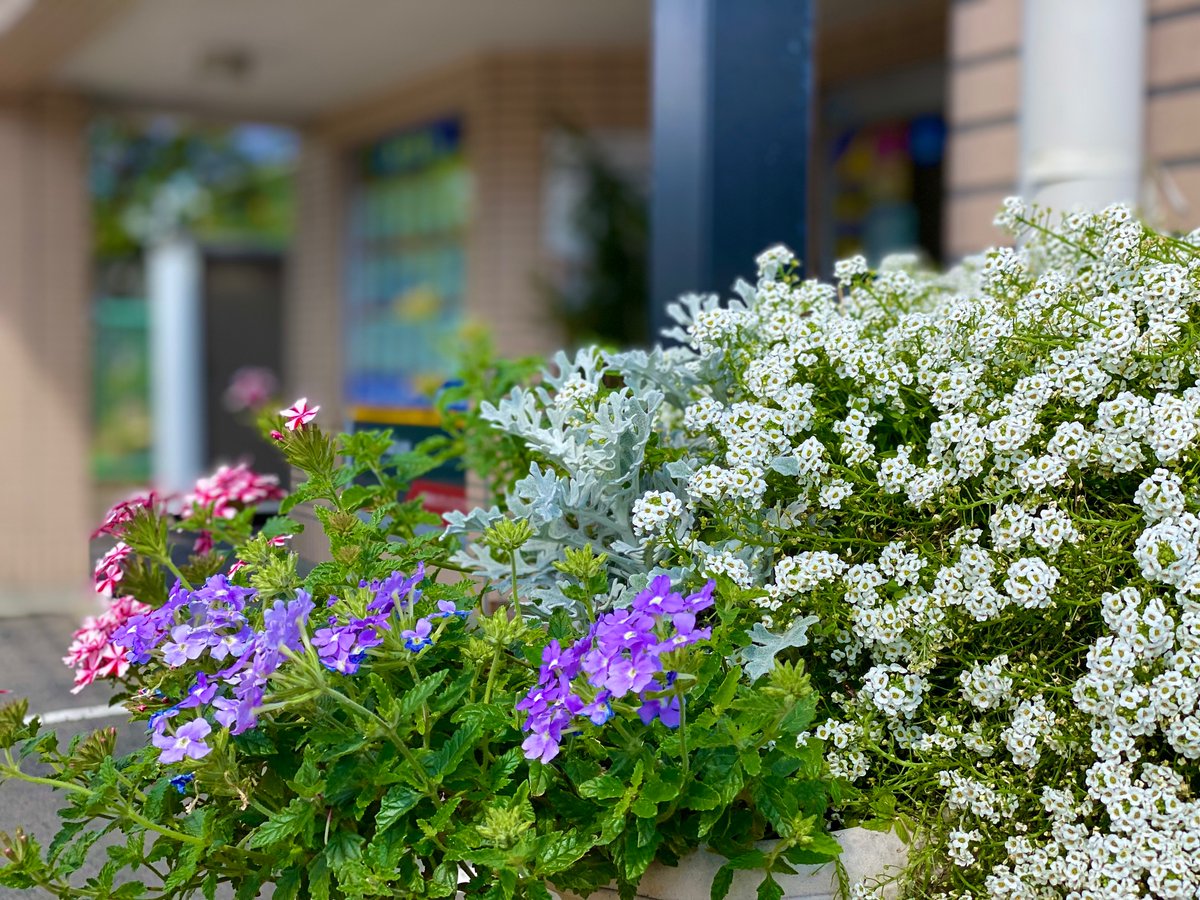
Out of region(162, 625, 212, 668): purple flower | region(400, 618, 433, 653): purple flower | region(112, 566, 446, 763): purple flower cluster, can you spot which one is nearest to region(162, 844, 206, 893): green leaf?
region(112, 566, 446, 763): purple flower cluster

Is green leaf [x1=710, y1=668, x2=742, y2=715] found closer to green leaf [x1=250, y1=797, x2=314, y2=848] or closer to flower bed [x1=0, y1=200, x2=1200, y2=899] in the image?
flower bed [x1=0, y1=200, x2=1200, y2=899]

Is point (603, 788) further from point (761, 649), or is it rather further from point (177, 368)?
point (177, 368)

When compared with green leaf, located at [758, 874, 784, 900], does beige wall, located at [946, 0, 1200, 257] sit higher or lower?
higher

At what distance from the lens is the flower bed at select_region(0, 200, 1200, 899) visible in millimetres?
1358

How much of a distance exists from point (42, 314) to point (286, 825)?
821cm

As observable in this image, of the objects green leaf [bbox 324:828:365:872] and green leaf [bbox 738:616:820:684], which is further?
green leaf [bbox 738:616:820:684]

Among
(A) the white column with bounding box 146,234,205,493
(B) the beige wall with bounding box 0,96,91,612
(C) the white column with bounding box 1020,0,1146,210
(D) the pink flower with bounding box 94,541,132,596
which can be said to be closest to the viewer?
(D) the pink flower with bounding box 94,541,132,596

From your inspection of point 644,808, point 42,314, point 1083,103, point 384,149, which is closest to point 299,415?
point 644,808

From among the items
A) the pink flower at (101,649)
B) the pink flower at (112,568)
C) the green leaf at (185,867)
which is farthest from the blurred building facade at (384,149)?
the green leaf at (185,867)

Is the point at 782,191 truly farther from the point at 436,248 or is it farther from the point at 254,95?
the point at 254,95

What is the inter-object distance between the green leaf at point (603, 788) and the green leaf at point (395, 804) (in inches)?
7.4

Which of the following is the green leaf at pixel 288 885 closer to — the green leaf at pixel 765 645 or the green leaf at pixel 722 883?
the green leaf at pixel 722 883

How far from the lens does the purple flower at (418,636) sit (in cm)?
143

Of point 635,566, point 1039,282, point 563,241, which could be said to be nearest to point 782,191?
point 1039,282
